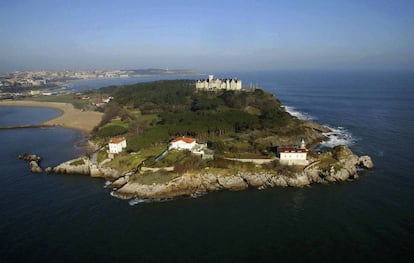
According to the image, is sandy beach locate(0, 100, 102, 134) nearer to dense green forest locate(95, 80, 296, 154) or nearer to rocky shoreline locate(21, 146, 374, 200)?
dense green forest locate(95, 80, 296, 154)

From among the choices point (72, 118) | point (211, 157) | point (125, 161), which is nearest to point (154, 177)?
point (125, 161)

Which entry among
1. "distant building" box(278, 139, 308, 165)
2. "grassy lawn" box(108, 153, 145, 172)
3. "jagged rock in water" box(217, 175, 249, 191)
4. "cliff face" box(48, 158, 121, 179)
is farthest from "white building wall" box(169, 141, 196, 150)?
"distant building" box(278, 139, 308, 165)

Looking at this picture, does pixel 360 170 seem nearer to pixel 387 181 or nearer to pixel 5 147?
pixel 387 181

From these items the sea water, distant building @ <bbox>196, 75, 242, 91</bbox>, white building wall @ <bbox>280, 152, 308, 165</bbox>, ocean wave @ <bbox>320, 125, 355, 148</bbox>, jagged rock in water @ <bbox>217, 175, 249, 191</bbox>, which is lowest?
the sea water

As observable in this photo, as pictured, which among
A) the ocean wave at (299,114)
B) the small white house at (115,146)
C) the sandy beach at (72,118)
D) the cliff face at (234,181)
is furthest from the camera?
the sandy beach at (72,118)

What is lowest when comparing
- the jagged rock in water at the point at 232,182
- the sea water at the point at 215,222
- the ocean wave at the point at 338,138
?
the sea water at the point at 215,222

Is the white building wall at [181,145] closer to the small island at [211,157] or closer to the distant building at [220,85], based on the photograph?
the small island at [211,157]

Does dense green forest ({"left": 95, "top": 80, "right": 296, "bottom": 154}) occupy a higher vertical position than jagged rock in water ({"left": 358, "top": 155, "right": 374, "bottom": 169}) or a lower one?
higher

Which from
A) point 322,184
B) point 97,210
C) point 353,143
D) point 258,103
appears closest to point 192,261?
point 97,210

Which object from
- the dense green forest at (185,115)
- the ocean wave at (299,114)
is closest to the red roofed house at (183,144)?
the dense green forest at (185,115)
